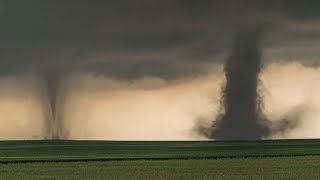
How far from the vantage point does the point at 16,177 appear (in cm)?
4388

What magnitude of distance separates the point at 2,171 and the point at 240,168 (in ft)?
60.8

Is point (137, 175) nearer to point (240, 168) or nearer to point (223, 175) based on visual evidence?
point (223, 175)

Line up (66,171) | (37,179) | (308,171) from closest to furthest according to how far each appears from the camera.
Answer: (37,179) → (308,171) → (66,171)

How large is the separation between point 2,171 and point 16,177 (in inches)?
269

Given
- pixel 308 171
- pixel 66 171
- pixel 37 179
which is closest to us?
pixel 37 179

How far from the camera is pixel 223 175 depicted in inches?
1710

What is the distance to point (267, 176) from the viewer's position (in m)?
42.2

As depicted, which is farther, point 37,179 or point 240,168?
point 240,168

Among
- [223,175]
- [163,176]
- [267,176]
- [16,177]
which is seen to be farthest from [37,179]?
[267,176]

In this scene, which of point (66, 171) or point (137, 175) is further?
point (66, 171)

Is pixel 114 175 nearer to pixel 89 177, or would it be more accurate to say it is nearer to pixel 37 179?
pixel 89 177

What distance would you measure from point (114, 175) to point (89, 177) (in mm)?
2145

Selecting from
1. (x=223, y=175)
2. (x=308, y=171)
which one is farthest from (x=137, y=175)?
(x=308, y=171)

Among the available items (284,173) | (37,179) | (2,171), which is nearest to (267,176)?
(284,173)
